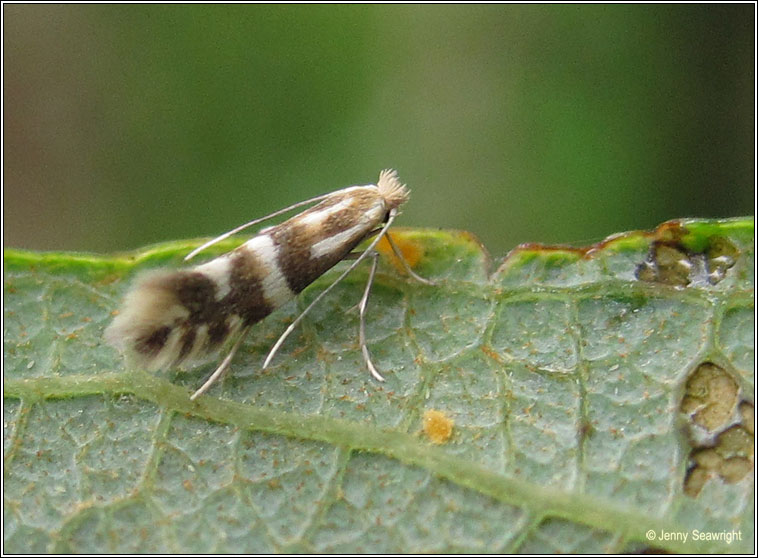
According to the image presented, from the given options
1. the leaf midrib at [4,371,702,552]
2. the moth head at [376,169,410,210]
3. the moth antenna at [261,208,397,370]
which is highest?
the moth head at [376,169,410,210]

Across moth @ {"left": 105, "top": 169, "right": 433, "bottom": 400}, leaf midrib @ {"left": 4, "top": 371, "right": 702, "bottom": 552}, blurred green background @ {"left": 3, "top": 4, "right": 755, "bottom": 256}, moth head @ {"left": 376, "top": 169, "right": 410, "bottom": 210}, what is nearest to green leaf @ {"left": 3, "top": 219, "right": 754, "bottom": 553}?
leaf midrib @ {"left": 4, "top": 371, "right": 702, "bottom": 552}

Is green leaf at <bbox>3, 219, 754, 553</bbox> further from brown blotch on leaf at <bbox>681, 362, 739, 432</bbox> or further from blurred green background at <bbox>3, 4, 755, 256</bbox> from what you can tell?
blurred green background at <bbox>3, 4, 755, 256</bbox>

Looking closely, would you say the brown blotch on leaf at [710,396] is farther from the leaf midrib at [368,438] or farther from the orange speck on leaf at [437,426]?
the orange speck on leaf at [437,426]

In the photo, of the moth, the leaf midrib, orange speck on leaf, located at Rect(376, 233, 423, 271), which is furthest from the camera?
orange speck on leaf, located at Rect(376, 233, 423, 271)

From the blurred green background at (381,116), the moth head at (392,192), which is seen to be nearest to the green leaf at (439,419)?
the moth head at (392,192)

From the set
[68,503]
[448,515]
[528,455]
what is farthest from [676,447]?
[68,503]

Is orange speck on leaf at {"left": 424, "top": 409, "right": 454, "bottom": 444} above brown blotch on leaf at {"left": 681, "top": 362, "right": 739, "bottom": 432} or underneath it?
underneath
